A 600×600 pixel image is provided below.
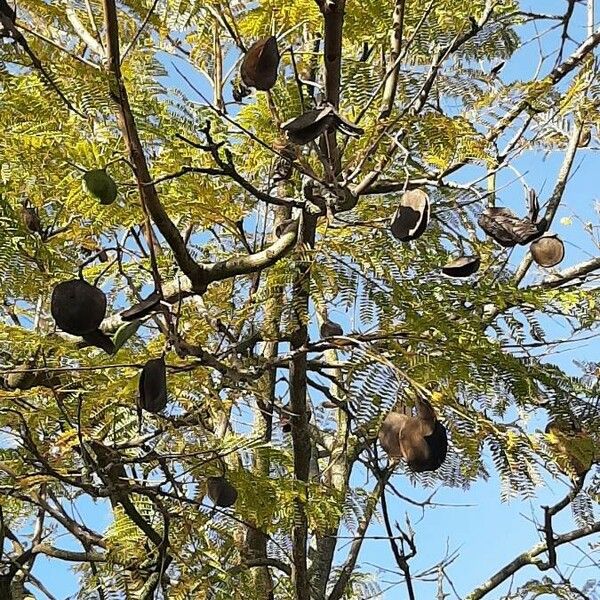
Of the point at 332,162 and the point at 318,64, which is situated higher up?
the point at 318,64

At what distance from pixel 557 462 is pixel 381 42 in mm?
1519

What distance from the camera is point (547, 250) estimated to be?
355cm

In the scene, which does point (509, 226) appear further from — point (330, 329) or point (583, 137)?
point (583, 137)

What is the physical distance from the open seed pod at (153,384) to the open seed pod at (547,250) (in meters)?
1.87

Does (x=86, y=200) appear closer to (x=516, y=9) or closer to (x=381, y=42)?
(x=381, y=42)

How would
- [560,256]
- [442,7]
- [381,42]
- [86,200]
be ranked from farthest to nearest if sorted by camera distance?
[560,256], [442,7], [381,42], [86,200]

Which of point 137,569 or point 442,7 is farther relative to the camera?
point 442,7

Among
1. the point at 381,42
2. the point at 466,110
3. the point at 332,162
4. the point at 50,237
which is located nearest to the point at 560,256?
the point at 466,110

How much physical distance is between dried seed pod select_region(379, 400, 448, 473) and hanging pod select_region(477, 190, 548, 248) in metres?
0.82

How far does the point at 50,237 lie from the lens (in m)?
3.04

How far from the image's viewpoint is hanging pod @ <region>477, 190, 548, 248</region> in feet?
9.08

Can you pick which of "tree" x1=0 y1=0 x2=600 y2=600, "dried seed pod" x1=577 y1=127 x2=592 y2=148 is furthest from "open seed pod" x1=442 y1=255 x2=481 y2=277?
"dried seed pod" x1=577 y1=127 x2=592 y2=148

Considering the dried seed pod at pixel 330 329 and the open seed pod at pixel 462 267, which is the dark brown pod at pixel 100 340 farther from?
the dried seed pod at pixel 330 329

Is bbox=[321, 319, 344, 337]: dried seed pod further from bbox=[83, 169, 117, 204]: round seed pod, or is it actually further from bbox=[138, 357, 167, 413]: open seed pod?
bbox=[83, 169, 117, 204]: round seed pod
